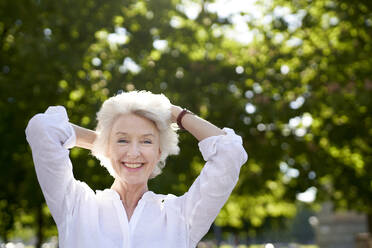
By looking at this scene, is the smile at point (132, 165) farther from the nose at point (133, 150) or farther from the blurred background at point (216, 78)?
the blurred background at point (216, 78)

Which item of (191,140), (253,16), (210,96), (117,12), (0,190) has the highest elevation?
(253,16)

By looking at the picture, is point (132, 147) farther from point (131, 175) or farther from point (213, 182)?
point (213, 182)

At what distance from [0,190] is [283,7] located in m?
8.98

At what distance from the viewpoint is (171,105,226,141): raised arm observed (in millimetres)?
2895

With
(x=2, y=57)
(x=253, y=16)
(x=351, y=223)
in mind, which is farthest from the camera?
(x=351, y=223)

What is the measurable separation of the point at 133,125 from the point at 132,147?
11 cm

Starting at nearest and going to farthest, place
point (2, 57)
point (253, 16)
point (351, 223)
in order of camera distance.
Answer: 1. point (2, 57)
2. point (253, 16)
3. point (351, 223)

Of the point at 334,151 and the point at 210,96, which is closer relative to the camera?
the point at 210,96

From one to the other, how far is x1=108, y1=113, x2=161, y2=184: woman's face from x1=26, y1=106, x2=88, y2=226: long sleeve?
0.75 feet

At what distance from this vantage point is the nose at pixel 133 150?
283cm

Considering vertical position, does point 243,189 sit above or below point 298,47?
below

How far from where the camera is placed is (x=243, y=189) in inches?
612

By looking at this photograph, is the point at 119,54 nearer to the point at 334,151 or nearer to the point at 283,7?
the point at 283,7

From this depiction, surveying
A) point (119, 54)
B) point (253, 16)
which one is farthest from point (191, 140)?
point (253, 16)
